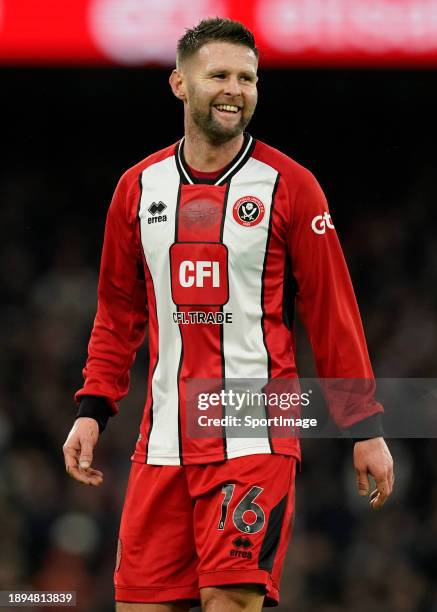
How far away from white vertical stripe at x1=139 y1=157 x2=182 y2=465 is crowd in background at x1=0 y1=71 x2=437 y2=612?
134 inches

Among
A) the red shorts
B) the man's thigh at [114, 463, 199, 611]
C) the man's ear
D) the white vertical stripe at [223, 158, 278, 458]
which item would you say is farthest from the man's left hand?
the man's ear

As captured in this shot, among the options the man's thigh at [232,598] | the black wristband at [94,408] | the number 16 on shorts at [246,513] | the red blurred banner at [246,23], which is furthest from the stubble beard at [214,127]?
the red blurred banner at [246,23]

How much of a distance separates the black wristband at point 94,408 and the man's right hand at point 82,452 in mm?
17

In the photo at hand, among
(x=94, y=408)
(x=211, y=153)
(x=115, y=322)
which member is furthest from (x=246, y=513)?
(x=211, y=153)

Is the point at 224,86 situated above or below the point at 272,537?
above

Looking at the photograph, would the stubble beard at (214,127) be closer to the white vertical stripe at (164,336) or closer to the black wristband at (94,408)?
the white vertical stripe at (164,336)

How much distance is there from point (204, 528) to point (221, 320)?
562mm

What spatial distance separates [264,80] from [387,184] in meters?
1.06

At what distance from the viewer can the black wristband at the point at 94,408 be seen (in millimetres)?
3488

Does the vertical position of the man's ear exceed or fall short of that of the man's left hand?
A: it exceeds it

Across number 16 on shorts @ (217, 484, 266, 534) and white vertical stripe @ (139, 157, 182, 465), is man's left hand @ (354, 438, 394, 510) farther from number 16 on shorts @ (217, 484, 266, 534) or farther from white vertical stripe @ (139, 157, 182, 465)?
white vertical stripe @ (139, 157, 182, 465)

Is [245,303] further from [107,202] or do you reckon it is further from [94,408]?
[107,202]

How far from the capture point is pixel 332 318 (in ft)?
10.8

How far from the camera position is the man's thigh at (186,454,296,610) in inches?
120
